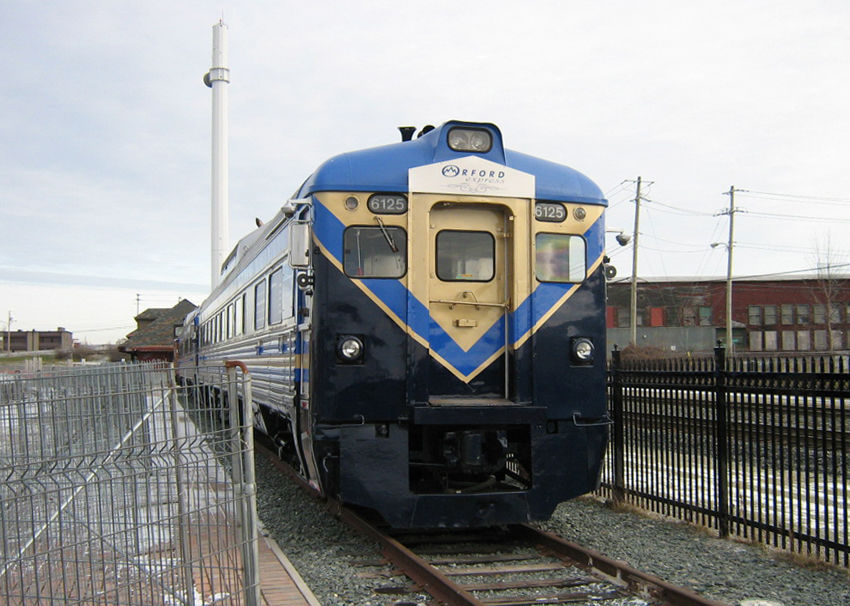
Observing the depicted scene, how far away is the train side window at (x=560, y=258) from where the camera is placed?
7.46m

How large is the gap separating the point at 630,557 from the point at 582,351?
1.85m

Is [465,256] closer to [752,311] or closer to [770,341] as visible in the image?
[770,341]

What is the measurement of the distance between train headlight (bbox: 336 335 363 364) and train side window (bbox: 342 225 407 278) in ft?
1.96

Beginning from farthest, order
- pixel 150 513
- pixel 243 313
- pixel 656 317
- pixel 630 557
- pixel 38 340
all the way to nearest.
Result: pixel 38 340
pixel 656 317
pixel 243 313
pixel 630 557
pixel 150 513

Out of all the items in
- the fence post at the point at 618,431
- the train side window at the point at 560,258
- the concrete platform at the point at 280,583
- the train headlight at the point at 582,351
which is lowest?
the concrete platform at the point at 280,583

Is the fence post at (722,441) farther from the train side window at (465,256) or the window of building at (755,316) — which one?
the window of building at (755,316)

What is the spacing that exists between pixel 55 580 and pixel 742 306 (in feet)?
182

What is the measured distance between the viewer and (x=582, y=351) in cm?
740

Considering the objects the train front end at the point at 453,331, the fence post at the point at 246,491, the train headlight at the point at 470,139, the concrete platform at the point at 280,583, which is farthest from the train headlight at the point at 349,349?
the fence post at the point at 246,491

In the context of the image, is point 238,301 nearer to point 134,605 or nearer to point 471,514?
Answer: point 471,514

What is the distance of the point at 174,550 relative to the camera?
4.71 meters

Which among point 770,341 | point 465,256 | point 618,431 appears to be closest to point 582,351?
point 465,256

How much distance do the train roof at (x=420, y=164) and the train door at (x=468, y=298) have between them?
1.42 ft

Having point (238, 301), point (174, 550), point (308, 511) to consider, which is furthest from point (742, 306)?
point (174, 550)
